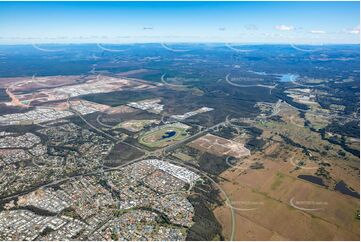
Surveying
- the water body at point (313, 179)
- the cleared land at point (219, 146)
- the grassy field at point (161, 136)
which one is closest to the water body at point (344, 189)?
the water body at point (313, 179)

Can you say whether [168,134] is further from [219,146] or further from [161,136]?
[219,146]

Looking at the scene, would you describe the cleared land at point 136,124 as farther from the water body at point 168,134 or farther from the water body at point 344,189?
the water body at point 344,189

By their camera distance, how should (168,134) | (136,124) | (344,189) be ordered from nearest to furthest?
(344,189)
(168,134)
(136,124)

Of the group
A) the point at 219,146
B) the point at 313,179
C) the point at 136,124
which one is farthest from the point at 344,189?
the point at 136,124

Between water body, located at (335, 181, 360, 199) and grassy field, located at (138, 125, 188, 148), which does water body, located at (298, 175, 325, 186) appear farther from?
grassy field, located at (138, 125, 188, 148)

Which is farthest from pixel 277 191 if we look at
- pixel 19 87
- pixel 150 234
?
pixel 19 87

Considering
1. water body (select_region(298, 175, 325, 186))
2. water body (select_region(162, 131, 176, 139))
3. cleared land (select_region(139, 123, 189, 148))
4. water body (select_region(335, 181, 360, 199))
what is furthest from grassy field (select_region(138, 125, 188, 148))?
water body (select_region(335, 181, 360, 199))

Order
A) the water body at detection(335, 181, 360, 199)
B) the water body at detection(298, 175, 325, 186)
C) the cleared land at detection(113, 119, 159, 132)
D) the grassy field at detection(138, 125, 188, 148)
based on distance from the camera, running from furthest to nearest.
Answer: the cleared land at detection(113, 119, 159, 132)
the grassy field at detection(138, 125, 188, 148)
the water body at detection(298, 175, 325, 186)
the water body at detection(335, 181, 360, 199)

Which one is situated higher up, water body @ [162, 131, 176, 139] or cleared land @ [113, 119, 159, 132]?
water body @ [162, 131, 176, 139]
